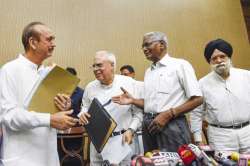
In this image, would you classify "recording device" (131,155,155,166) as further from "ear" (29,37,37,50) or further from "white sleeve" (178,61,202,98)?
"white sleeve" (178,61,202,98)

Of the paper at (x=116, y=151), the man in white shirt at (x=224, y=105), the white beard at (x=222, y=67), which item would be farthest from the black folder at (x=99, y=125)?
the white beard at (x=222, y=67)

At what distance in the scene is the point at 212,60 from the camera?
7.60 feet

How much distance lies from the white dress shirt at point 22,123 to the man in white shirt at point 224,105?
3.61 ft

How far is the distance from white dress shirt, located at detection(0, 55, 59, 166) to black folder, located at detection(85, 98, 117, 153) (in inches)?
13.3

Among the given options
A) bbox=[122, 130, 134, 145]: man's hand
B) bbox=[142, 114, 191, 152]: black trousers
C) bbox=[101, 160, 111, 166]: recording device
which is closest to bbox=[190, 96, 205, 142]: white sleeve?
bbox=[142, 114, 191, 152]: black trousers

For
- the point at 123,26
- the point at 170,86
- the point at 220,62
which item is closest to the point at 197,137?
the point at 170,86

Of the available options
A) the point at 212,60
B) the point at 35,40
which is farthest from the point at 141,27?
the point at 35,40

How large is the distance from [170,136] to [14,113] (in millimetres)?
995

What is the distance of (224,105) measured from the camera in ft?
7.28

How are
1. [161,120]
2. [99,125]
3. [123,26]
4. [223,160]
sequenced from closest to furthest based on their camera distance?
[223,160]
[99,125]
[161,120]
[123,26]

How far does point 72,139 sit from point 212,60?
1606mm

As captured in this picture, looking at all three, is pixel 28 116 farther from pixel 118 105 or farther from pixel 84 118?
pixel 118 105

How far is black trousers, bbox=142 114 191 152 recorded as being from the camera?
204cm

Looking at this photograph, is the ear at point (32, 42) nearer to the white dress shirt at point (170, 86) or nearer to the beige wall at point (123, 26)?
the white dress shirt at point (170, 86)
